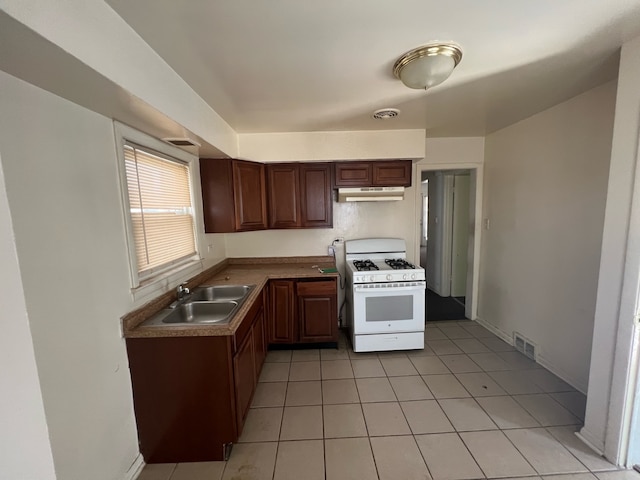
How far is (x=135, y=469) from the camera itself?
5.34 ft

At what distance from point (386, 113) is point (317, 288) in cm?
185

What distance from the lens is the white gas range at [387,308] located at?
2820mm

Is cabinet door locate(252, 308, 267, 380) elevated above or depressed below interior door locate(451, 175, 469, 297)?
below

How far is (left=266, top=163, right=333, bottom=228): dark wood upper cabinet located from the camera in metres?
3.13

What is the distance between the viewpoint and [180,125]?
1.73 meters

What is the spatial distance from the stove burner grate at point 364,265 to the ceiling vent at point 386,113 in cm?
154

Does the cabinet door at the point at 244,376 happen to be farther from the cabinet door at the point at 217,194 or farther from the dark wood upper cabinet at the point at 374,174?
the dark wood upper cabinet at the point at 374,174

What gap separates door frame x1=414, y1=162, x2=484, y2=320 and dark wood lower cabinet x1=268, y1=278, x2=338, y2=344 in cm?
143

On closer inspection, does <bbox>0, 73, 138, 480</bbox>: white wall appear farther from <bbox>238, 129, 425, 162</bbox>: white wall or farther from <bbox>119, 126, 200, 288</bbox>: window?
<bbox>238, 129, 425, 162</bbox>: white wall

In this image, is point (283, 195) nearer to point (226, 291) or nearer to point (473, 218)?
point (226, 291)

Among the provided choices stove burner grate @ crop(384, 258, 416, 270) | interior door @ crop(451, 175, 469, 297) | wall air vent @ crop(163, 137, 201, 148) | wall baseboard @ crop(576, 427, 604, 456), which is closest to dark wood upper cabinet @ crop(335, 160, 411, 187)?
stove burner grate @ crop(384, 258, 416, 270)

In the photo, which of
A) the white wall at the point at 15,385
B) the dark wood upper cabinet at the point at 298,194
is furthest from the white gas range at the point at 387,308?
the white wall at the point at 15,385

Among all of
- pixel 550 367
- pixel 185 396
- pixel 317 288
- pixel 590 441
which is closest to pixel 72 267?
pixel 185 396

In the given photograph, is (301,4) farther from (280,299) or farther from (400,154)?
(280,299)
